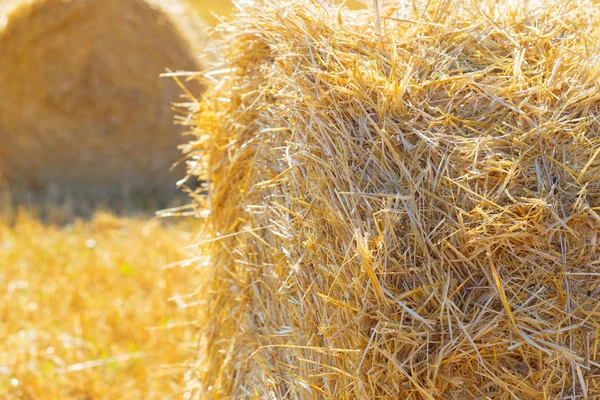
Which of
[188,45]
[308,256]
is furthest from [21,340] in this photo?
[188,45]

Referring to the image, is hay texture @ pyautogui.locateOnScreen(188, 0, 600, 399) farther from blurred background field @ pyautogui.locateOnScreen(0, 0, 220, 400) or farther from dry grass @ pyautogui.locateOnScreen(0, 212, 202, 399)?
dry grass @ pyautogui.locateOnScreen(0, 212, 202, 399)

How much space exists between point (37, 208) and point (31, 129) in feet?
3.05

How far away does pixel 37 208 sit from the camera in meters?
4.83

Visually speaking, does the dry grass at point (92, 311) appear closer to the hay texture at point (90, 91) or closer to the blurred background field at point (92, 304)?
the blurred background field at point (92, 304)

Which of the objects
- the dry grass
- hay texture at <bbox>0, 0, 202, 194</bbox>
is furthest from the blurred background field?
hay texture at <bbox>0, 0, 202, 194</bbox>

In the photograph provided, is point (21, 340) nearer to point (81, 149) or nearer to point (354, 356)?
point (354, 356)

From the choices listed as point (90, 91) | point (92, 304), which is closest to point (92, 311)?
point (92, 304)

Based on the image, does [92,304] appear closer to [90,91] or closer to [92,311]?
[92,311]

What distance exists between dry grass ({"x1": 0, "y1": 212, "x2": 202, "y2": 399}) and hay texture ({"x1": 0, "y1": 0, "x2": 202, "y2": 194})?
1.11 meters

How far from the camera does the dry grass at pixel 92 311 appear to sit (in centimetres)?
263

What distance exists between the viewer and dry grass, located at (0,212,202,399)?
263cm

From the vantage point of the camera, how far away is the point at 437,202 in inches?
54.2

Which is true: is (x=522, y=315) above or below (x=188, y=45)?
above

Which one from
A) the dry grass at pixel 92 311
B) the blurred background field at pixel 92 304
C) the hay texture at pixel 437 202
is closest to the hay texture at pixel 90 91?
the blurred background field at pixel 92 304
